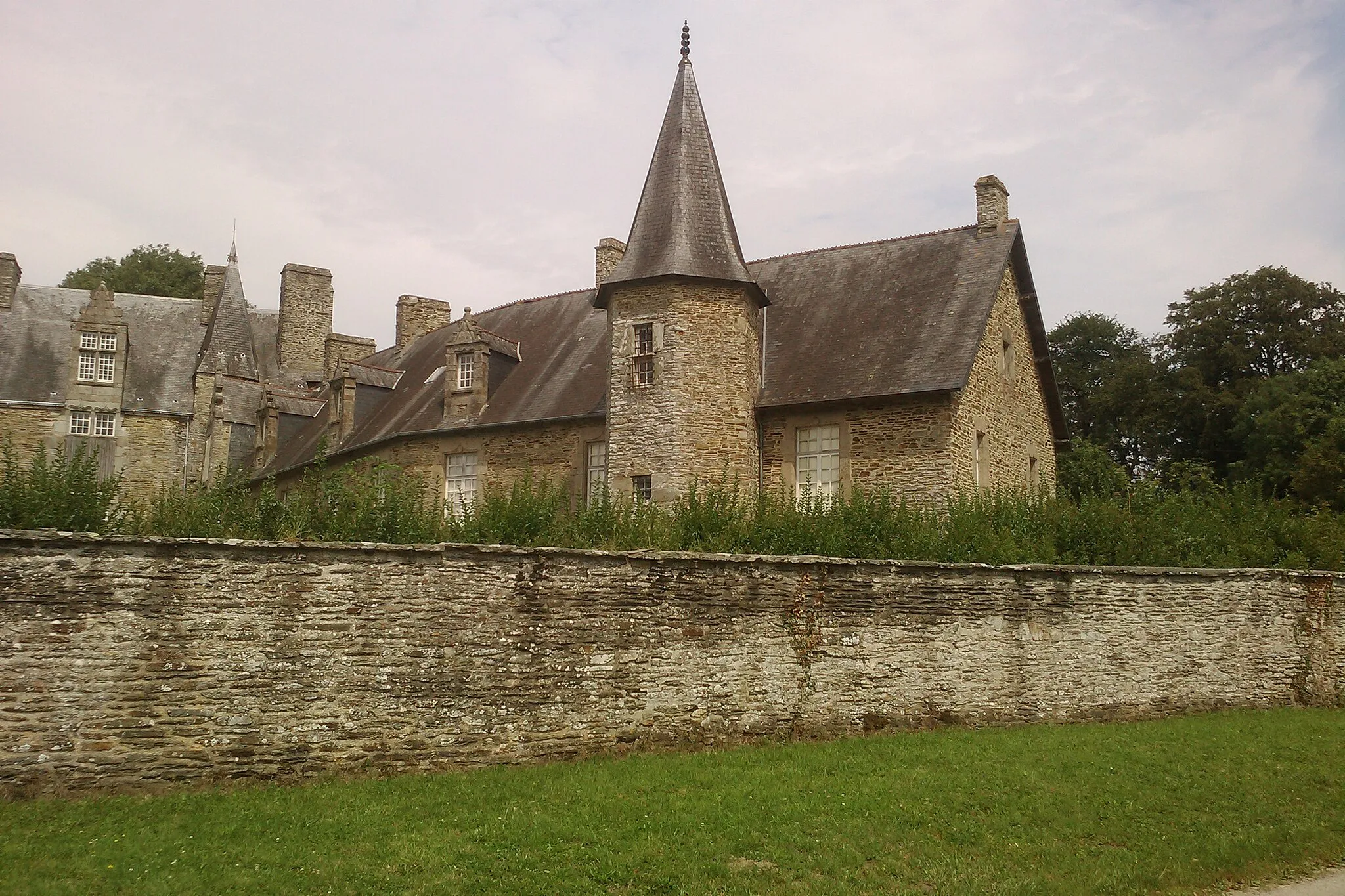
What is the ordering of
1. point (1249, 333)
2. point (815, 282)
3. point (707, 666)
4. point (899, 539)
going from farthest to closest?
1. point (1249, 333)
2. point (815, 282)
3. point (899, 539)
4. point (707, 666)

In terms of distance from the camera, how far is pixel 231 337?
3516 centimetres

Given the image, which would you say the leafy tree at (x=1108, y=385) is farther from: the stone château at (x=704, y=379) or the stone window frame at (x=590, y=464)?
the stone window frame at (x=590, y=464)

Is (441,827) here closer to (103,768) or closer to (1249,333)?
(103,768)

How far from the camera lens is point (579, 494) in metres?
21.8

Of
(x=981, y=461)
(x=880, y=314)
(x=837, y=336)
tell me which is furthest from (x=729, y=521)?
(x=880, y=314)

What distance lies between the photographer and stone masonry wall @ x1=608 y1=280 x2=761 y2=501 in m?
19.8

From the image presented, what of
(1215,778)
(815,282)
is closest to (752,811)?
(1215,778)

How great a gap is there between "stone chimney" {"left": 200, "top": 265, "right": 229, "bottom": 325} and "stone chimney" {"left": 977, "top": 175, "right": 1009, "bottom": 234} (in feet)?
77.5

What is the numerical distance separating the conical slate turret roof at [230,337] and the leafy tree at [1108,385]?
78.8 ft

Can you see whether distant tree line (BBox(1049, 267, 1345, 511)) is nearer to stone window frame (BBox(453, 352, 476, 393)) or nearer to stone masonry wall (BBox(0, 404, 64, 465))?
stone window frame (BBox(453, 352, 476, 393))

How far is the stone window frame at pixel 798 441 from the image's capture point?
20.4m

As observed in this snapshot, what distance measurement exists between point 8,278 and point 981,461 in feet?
90.2

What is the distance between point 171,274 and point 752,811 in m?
41.0

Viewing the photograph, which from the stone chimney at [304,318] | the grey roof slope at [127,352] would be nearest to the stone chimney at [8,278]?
the grey roof slope at [127,352]
